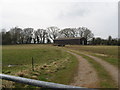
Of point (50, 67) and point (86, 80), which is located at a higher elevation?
point (86, 80)

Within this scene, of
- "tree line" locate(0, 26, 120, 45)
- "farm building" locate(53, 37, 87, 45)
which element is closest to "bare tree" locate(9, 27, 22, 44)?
"tree line" locate(0, 26, 120, 45)

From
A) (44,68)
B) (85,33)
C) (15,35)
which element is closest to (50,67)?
(44,68)

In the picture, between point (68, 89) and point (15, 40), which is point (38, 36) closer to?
point (15, 40)

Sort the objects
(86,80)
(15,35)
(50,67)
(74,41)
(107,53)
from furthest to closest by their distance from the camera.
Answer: (74,41), (15,35), (107,53), (50,67), (86,80)

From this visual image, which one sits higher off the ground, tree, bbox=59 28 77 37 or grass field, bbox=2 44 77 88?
tree, bbox=59 28 77 37

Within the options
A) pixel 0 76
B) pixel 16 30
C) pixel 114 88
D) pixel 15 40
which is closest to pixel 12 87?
pixel 0 76

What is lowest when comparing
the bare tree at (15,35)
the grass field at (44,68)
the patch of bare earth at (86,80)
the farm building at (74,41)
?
the grass field at (44,68)

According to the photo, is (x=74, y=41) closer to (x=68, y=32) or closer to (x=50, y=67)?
(x=68, y=32)

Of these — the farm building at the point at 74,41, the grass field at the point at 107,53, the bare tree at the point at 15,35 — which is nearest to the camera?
the grass field at the point at 107,53

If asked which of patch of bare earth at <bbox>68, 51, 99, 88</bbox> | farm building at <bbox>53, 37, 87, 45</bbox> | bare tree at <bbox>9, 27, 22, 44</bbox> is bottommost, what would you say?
patch of bare earth at <bbox>68, 51, 99, 88</bbox>

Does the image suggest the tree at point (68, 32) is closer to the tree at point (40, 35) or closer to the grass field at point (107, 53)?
the tree at point (40, 35)

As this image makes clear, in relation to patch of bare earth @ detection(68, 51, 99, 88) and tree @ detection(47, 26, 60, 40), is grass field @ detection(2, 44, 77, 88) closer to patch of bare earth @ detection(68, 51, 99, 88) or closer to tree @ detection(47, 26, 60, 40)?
patch of bare earth @ detection(68, 51, 99, 88)

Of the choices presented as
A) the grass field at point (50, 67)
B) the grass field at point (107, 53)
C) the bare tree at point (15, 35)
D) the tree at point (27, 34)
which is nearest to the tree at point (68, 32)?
the tree at point (27, 34)

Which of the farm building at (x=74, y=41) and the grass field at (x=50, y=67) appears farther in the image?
the farm building at (x=74, y=41)
